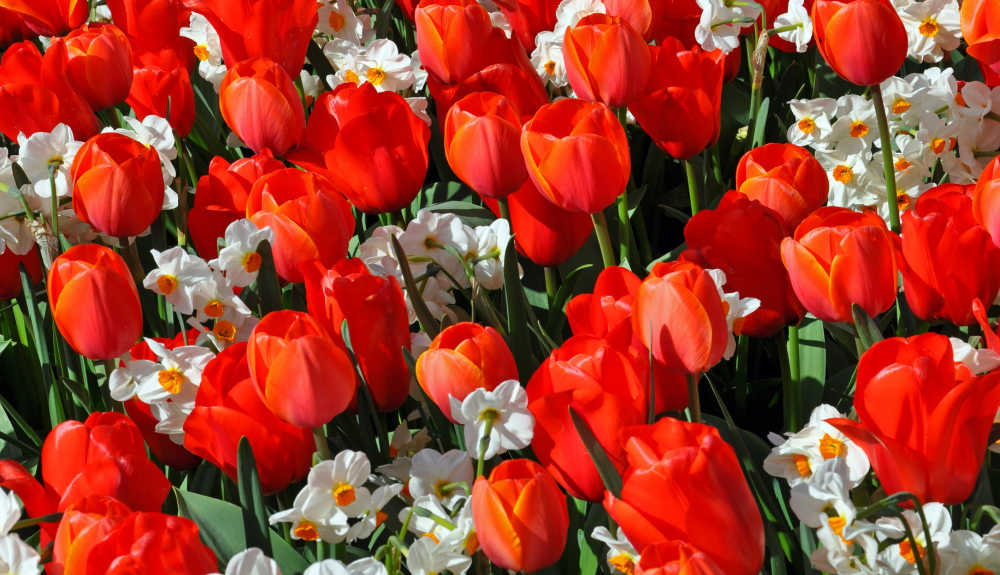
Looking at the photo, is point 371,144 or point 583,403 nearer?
point 583,403

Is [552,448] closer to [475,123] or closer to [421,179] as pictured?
[475,123]

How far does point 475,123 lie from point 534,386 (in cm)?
38

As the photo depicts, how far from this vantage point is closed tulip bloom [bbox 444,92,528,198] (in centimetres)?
120

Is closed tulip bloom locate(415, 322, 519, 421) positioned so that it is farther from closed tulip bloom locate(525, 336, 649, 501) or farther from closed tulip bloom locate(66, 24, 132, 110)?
closed tulip bloom locate(66, 24, 132, 110)

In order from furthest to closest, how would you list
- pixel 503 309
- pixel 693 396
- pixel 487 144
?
pixel 503 309 < pixel 487 144 < pixel 693 396

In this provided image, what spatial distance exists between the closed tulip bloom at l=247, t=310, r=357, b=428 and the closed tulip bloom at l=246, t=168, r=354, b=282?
211 mm

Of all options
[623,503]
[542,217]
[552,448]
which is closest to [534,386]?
[552,448]

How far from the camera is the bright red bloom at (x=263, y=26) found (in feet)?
5.06

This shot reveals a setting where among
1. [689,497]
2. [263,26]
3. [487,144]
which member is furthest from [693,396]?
[263,26]

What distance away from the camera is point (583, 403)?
87 cm

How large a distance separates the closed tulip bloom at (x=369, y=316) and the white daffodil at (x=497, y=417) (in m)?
0.21

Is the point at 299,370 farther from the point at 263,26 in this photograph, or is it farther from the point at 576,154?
the point at 263,26

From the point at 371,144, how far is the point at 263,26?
333mm

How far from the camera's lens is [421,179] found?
1.35 m
